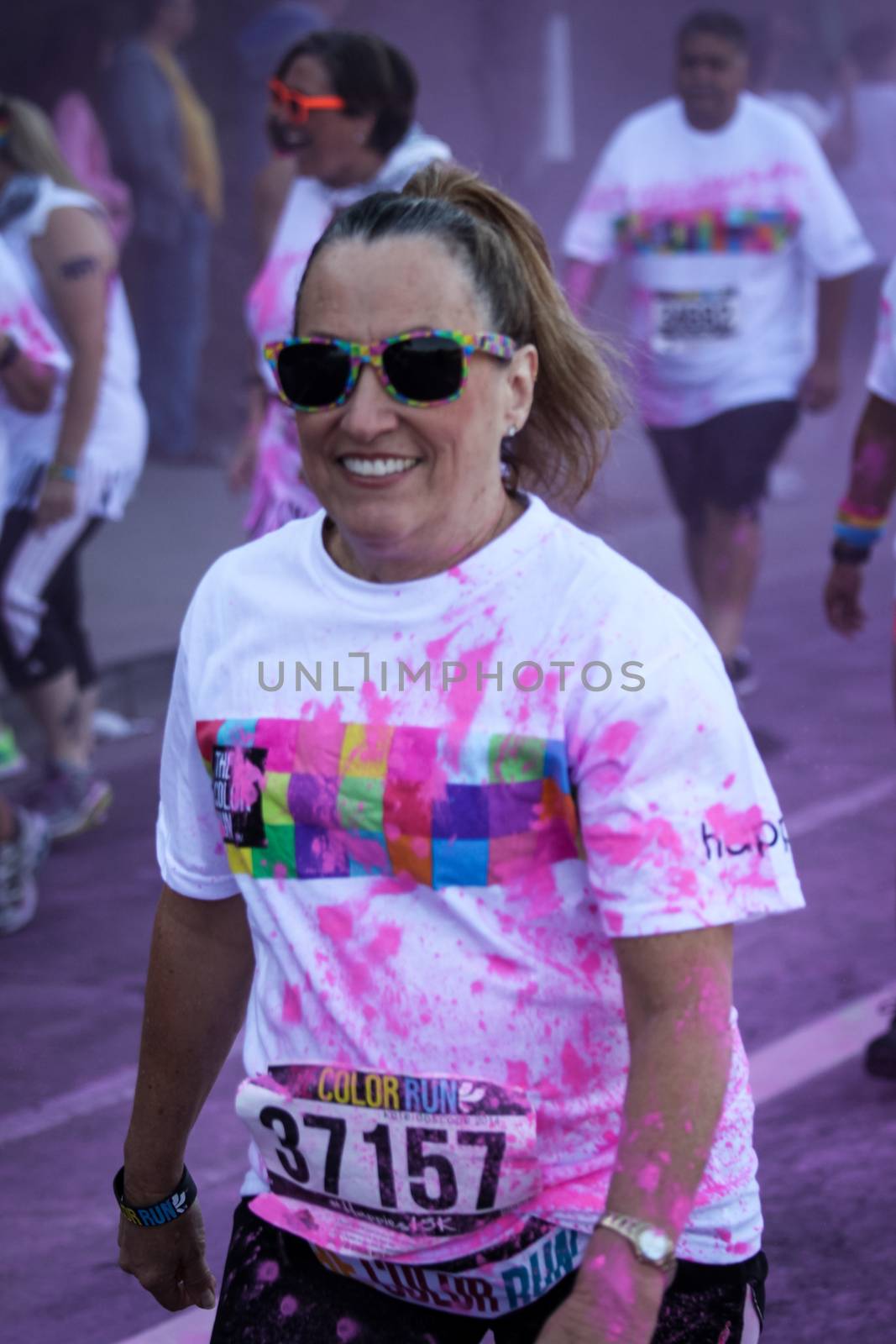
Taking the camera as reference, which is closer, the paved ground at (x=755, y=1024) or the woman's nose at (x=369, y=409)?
the woman's nose at (x=369, y=409)

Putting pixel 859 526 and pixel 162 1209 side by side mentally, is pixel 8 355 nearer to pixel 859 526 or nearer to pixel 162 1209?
pixel 859 526

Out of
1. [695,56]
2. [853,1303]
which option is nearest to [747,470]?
[695,56]

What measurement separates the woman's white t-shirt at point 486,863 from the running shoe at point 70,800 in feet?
12.8

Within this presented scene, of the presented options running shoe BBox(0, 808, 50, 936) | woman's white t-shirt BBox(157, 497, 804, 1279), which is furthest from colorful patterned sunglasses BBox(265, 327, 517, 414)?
running shoe BBox(0, 808, 50, 936)

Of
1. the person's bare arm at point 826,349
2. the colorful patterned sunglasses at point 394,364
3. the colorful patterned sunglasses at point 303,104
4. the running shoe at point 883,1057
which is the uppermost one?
the colorful patterned sunglasses at point 394,364

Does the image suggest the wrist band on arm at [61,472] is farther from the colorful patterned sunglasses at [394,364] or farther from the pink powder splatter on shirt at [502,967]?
the pink powder splatter on shirt at [502,967]

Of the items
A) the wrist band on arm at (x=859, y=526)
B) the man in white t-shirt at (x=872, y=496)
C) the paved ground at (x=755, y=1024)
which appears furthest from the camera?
the wrist band on arm at (x=859, y=526)

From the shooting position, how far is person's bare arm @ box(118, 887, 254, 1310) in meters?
2.28

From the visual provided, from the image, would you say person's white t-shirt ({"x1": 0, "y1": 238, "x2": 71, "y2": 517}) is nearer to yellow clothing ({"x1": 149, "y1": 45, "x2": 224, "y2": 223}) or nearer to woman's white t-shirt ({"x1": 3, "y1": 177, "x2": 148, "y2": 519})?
woman's white t-shirt ({"x1": 3, "y1": 177, "x2": 148, "y2": 519})

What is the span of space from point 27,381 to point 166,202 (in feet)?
20.6

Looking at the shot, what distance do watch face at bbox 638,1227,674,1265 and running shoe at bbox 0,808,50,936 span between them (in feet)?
11.2

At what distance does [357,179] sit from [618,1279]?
3854 millimetres

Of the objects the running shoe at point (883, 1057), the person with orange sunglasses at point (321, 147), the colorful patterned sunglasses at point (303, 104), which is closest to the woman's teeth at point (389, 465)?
the running shoe at point (883, 1057)

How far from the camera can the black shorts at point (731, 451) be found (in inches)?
272
